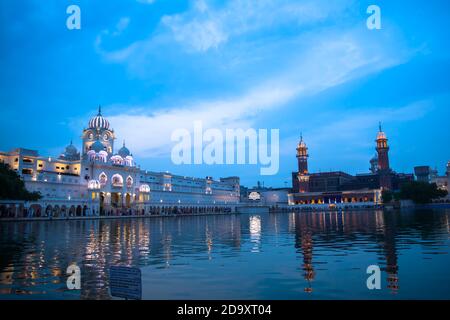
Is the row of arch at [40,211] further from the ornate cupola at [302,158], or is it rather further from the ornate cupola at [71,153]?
the ornate cupola at [302,158]

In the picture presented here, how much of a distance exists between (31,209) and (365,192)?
123 metres

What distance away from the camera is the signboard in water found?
6.73 m

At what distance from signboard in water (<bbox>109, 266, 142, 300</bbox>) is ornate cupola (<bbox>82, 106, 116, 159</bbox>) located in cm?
8616

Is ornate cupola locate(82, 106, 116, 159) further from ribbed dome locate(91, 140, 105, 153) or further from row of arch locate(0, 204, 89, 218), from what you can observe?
row of arch locate(0, 204, 89, 218)

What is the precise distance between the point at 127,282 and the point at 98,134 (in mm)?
89038

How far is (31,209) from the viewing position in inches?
2245

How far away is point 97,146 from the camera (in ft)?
277

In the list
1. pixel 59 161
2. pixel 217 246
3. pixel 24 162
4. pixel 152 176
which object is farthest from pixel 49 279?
pixel 152 176

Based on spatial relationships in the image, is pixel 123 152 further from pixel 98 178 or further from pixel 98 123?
pixel 98 178

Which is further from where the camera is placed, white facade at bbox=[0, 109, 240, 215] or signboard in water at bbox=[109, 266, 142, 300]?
white facade at bbox=[0, 109, 240, 215]

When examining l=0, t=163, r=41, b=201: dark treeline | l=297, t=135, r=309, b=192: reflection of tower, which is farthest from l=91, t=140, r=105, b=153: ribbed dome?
l=297, t=135, r=309, b=192: reflection of tower

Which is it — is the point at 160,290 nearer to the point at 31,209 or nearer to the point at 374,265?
the point at 374,265

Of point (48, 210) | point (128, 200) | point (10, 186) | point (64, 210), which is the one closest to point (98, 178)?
point (128, 200)

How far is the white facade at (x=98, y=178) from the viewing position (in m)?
67.6
